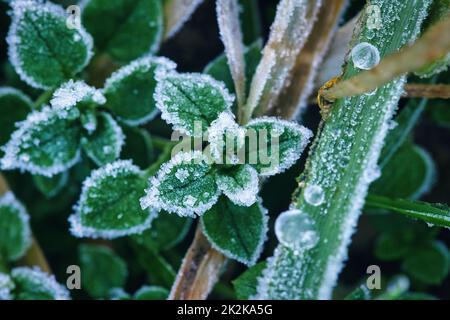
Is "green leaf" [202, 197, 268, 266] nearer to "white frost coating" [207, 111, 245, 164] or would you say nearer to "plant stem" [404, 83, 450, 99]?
"white frost coating" [207, 111, 245, 164]

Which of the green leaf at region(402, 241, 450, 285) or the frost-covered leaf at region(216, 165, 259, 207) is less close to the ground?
the frost-covered leaf at region(216, 165, 259, 207)

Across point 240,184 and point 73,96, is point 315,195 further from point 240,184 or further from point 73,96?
point 73,96

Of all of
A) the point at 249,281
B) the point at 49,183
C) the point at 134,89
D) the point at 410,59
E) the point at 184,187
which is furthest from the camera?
the point at 49,183

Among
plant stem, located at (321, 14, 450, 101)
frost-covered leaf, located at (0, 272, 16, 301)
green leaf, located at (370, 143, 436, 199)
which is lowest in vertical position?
frost-covered leaf, located at (0, 272, 16, 301)

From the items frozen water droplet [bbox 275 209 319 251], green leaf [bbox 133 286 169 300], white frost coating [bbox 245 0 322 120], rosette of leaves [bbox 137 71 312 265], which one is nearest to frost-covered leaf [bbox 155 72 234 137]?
rosette of leaves [bbox 137 71 312 265]

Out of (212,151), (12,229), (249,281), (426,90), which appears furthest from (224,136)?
(12,229)

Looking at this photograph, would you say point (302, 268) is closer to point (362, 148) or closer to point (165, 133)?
point (362, 148)
